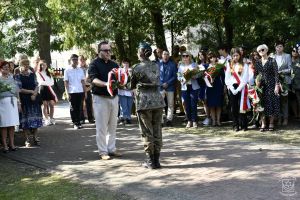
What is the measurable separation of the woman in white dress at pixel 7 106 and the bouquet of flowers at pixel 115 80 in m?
2.52

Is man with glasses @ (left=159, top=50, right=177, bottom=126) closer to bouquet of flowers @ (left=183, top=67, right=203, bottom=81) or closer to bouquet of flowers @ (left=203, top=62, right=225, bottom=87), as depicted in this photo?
bouquet of flowers @ (left=183, top=67, right=203, bottom=81)

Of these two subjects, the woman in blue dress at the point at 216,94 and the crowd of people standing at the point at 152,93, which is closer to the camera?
the crowd of people standing at the point at 152,93

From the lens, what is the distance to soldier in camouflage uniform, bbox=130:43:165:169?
25.2ft

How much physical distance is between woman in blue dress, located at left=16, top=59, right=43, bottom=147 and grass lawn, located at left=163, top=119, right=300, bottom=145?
126 inches

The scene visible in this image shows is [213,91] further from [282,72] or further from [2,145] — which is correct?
[2,145]

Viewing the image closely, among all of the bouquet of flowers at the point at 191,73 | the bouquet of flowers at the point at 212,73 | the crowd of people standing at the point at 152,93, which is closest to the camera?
the crowd of people standing at the point at 152,93

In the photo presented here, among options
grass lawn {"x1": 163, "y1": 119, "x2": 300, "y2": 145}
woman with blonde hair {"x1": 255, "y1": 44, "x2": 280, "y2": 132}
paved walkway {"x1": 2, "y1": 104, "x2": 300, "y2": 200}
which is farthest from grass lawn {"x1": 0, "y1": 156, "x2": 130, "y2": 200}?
woman with blonde hair {"x1": 255, "y1": 44, "x2": 280, "y2": 132}

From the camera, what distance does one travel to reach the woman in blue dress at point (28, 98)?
10.2 metres

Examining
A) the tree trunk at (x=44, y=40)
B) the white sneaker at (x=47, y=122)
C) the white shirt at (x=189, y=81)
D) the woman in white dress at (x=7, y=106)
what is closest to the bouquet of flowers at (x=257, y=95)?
the white shirt at (x=189, y=81)

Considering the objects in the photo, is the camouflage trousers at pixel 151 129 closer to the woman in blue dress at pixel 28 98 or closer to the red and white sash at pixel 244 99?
the woman in blue dress at pixel 28 98

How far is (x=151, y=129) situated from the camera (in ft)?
25.4

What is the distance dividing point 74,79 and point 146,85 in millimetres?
5413

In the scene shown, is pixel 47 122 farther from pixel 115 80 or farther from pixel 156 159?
pixel 156 159

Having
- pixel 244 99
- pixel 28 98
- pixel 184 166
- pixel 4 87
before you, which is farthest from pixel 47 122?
pixel 184 166
